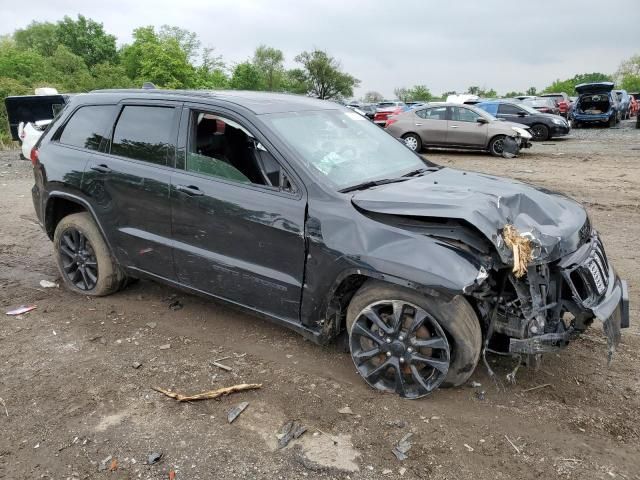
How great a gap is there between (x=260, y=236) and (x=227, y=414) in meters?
1.11

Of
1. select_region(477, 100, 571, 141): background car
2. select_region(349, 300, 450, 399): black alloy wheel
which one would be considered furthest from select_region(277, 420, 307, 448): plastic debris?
select_region(477, 100, 571, 141): background car

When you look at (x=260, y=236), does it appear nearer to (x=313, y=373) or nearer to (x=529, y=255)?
(x=313, y=373)

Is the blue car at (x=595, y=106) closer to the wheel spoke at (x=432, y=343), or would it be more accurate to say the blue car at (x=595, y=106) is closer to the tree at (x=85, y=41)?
the wheel spoke at (x=432, y=343)

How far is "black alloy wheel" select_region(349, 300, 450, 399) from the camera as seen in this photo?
3041mm

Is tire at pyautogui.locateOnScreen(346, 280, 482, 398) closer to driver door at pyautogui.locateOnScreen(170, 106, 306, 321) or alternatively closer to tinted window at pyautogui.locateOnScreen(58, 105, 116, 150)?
driver door at pyautogui.locateOnScreen(170, 106, 306, 321)

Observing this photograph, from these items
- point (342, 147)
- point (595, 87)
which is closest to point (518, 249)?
point (342, 147)

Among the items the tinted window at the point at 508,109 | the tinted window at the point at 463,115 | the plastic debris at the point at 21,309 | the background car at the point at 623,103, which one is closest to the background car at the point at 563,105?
the background car at the point at 623,103

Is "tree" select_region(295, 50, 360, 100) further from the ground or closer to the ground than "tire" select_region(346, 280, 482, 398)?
further from the ground

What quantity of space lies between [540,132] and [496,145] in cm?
550

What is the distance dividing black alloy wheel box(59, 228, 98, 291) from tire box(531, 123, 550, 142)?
57.3ft

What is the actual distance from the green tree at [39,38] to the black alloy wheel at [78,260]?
2758 inches

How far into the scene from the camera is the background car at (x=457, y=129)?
14.2m

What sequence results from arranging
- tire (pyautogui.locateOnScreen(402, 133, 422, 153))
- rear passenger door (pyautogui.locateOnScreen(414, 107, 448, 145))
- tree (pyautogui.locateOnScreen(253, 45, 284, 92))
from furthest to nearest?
tree (pyautogui.locateOnScreen(253, 45, 284, 92)) < tire (pyautogui.locateOnScreen(402, 133, 422, 153)) < rear passenger door (pyautogui.locateOnScreen(414, 107, 448, 145))

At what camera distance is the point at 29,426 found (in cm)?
302
